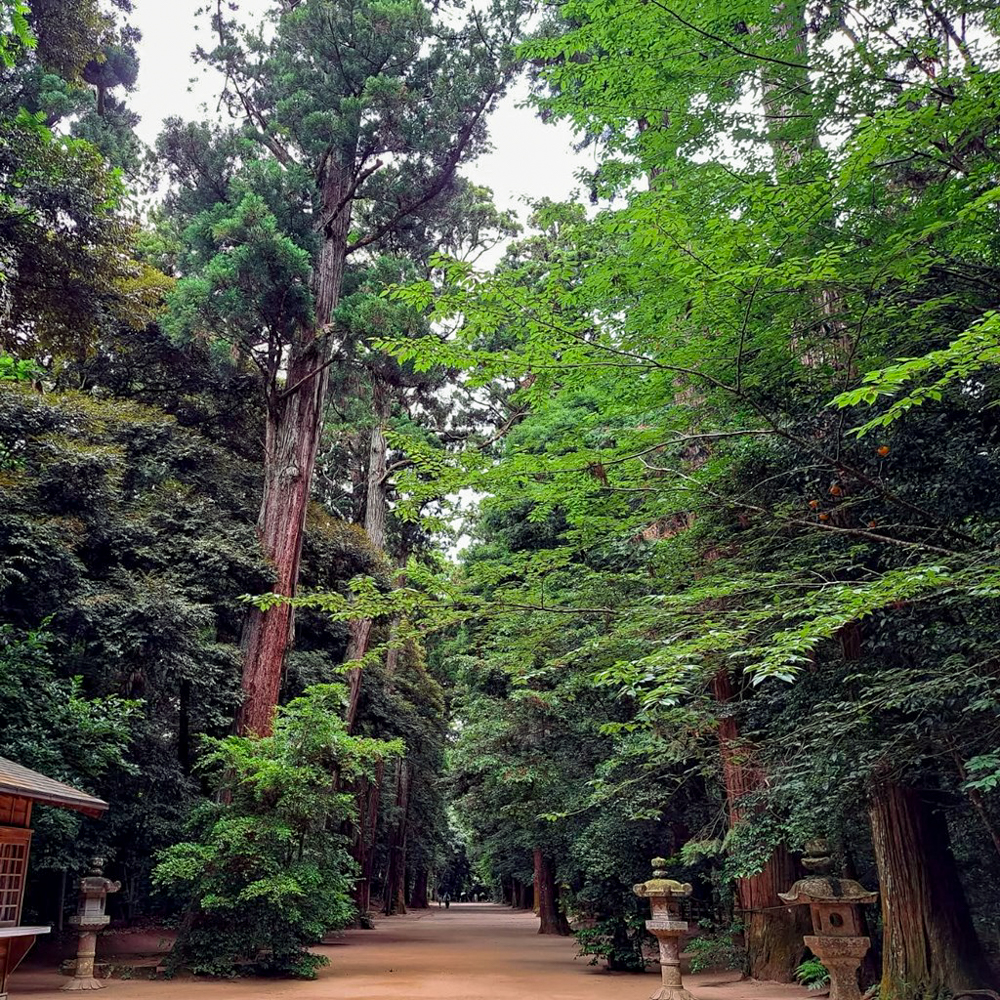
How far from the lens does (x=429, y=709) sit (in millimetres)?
22156

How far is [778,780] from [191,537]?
8686 millimetres

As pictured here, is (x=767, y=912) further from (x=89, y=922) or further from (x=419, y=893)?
(x=419, y=893)

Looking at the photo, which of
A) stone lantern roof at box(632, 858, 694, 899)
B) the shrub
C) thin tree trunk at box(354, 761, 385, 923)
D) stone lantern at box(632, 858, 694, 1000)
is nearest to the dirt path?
the shrub

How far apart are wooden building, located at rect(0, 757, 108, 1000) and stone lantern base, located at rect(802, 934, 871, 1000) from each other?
19.5 feet

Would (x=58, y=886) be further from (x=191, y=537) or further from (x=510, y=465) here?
(x=510, y=465)

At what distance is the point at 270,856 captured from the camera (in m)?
9.30

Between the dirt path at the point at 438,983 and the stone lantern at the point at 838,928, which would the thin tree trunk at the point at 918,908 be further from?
the dirt path at the point at 438,983

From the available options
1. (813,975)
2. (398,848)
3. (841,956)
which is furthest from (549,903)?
(841,956)

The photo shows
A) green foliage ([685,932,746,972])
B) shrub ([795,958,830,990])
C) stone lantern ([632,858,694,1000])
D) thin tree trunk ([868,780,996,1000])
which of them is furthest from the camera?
green foliage ([685,932,746,972])

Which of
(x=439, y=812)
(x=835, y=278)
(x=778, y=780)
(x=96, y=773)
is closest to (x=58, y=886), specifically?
(x=96, y=773)

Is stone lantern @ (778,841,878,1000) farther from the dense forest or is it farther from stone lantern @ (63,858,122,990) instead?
stone lantern @ (63,858,122,990)

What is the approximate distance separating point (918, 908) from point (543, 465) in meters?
5.06

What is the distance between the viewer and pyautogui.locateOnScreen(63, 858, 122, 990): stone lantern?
8680 millimetres

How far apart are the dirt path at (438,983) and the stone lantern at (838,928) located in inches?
92.8
